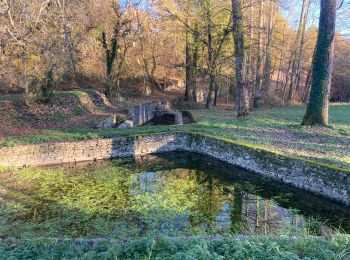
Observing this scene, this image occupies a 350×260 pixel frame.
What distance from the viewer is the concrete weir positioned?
728 centimetres

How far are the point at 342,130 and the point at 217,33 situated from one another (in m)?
11.7

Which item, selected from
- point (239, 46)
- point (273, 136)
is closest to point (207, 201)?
point (273, 136)

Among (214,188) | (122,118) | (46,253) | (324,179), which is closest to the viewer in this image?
(46,253)

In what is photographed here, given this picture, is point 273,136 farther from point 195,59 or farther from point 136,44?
point 136,44

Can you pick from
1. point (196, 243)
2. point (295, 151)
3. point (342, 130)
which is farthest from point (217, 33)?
point (196, 243)

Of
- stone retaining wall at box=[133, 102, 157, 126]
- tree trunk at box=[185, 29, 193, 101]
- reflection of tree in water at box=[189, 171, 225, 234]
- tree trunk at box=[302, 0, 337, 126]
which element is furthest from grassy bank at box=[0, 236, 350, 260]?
tree trunk at box=[185, 29, 193, 101]

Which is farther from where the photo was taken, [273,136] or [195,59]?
[195,59]

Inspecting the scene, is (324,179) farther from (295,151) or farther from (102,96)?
(102,96)

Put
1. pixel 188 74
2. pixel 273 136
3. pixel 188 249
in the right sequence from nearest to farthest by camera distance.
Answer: pixel 188 249 < pixel 273 136 < pixel 188 74

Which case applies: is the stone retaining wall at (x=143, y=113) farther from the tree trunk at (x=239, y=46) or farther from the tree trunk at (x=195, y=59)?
the tree trunk at (x=239, y=46)

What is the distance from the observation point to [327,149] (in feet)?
29.7

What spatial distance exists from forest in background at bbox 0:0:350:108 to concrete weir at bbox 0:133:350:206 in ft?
17.7

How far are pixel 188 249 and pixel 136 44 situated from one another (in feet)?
80.6

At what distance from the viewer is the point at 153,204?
6988 millimetres
